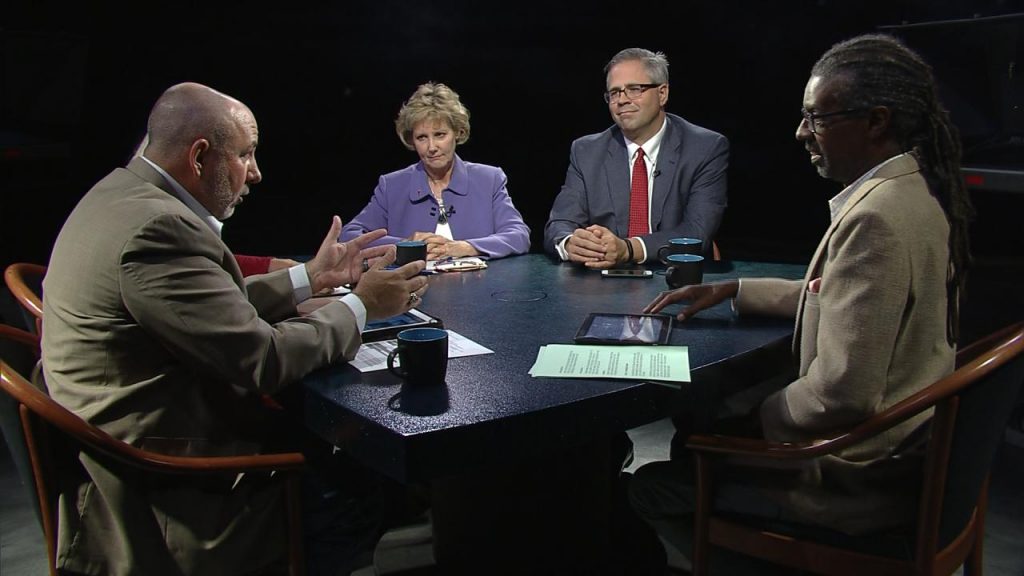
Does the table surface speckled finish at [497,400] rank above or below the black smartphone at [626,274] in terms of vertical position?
below

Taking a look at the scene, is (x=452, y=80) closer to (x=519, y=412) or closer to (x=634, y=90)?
(x=634, y=90)

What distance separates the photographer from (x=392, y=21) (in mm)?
6324

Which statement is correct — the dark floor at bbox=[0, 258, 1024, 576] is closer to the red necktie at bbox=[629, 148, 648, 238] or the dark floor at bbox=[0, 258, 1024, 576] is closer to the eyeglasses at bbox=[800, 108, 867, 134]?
the red necktie at bbox=[629, 148, 648, 238]

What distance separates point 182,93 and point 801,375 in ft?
4.21

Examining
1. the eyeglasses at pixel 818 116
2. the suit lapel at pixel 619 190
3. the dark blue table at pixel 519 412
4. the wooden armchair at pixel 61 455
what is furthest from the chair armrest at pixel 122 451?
the suit lapel at pixel 619 190

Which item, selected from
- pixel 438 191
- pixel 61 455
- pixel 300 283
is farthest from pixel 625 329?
pixel 438 191

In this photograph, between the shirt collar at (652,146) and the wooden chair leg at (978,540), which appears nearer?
the wooden chair leg at (978,540)

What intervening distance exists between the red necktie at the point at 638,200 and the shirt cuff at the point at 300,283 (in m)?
1.47

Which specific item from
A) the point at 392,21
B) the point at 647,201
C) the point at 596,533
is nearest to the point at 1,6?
the point at 392,21

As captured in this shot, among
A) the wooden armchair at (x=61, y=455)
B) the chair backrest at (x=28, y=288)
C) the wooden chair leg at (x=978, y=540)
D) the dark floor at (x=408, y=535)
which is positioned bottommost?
the dark floor at (x=408, y=535)

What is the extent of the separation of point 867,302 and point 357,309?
921mm

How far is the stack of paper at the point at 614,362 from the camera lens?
1526 millimetres

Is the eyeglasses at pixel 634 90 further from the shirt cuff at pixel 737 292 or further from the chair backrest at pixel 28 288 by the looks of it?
the chair backrest at pixel 28 288

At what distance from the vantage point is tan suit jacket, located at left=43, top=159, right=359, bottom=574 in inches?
56.1
